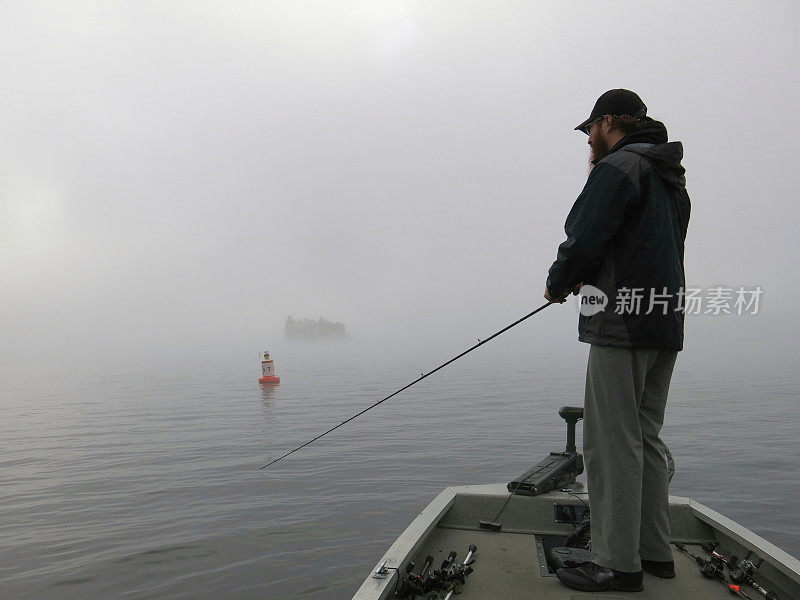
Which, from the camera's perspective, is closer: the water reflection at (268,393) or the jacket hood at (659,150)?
the jacket hood at (659,150)

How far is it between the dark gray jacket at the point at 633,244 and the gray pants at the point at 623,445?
0.14 m

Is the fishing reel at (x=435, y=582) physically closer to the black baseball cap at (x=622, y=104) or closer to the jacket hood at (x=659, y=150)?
the jacket hood at (x=659, y=150)

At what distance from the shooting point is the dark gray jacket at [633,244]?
10.1 ft

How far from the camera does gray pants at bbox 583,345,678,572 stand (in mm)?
3125

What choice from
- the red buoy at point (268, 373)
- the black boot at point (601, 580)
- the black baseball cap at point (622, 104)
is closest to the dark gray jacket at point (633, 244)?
the black baseball cap at point (622, 104)

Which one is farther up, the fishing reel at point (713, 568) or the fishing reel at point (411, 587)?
the fishing reel at point (411, 587)

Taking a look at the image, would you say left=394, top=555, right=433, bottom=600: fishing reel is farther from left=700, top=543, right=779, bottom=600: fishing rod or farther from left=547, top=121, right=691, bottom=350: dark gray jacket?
left=700, top=543, right=779, bottom=600: fishing rod

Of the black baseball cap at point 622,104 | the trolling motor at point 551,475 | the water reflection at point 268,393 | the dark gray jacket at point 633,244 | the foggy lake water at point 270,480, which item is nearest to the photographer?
the dark gray jacket at point 633,244

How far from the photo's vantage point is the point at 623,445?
3.15 m

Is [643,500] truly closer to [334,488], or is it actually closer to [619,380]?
[619,380]

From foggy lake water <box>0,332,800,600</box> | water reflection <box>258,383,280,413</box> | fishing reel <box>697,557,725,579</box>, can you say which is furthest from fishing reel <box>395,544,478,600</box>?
water reflection <box>258,383,280,413</box>

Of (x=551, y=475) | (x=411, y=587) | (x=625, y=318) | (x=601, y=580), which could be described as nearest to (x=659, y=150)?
(x=625, y=318)

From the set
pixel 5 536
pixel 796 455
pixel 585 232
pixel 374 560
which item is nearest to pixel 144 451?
pixel 5 536

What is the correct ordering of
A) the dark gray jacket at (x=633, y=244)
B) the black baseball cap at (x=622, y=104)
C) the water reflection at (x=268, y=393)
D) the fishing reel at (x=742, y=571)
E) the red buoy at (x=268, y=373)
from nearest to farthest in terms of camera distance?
the dark gray jacket at (x=633, y=244) → the black baseball cap at (x=622, y=104) → the fishing reel at (x=742, y=571) → the water reflection at (x=268, y=393) → the red buoy at (x=268, y=373)
